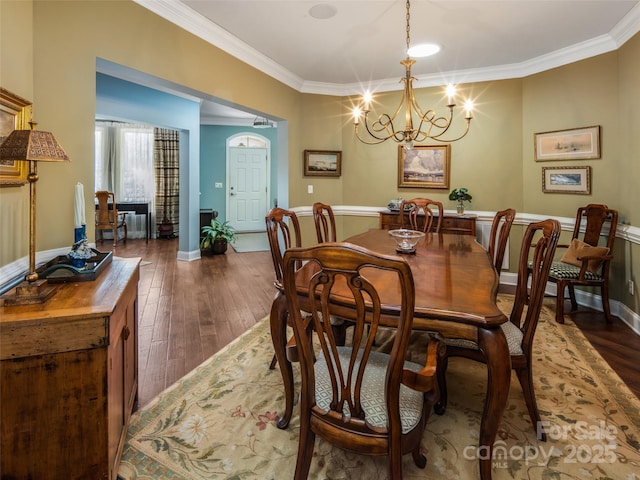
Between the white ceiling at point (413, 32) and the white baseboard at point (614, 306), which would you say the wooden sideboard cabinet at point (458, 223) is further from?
the white ceiling at point (413, 32)

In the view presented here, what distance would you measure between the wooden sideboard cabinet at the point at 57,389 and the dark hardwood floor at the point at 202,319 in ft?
2.54

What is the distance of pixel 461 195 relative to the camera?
4.49 m

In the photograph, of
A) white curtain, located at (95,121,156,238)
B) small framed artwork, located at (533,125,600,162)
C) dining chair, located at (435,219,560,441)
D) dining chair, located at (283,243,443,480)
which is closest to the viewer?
dining chair, located at (283,243,443,480)

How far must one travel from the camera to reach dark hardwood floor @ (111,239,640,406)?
2.41 m

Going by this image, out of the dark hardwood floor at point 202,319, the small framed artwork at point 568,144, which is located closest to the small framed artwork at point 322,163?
the dark hardwood floor at point 202,319

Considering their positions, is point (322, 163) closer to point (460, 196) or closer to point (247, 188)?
point (460, 196)

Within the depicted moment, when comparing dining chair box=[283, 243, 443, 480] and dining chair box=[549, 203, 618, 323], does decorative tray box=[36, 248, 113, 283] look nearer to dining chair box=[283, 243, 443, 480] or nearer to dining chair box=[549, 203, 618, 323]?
dining chair box=[283, 243, 443, 480]

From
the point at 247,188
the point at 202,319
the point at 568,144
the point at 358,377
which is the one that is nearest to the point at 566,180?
the point at 568,144

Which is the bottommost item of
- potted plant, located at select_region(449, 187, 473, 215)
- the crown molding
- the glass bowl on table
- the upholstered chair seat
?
the upholstered chair seat

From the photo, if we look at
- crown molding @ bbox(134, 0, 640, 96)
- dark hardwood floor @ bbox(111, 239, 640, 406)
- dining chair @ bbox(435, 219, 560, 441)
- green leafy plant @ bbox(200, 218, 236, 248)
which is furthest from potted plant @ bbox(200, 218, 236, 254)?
dining chair @ bbox(435, 219, 560, 441)

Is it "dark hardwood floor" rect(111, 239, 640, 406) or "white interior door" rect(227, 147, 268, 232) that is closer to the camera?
"dark hardwood floor" rect(111, 239, 640, 406)

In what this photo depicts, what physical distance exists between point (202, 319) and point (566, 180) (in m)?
4.12

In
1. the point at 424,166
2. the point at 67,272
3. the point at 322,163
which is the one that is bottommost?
the point at 67,272

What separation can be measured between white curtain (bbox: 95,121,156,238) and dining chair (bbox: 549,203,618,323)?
785 cm
